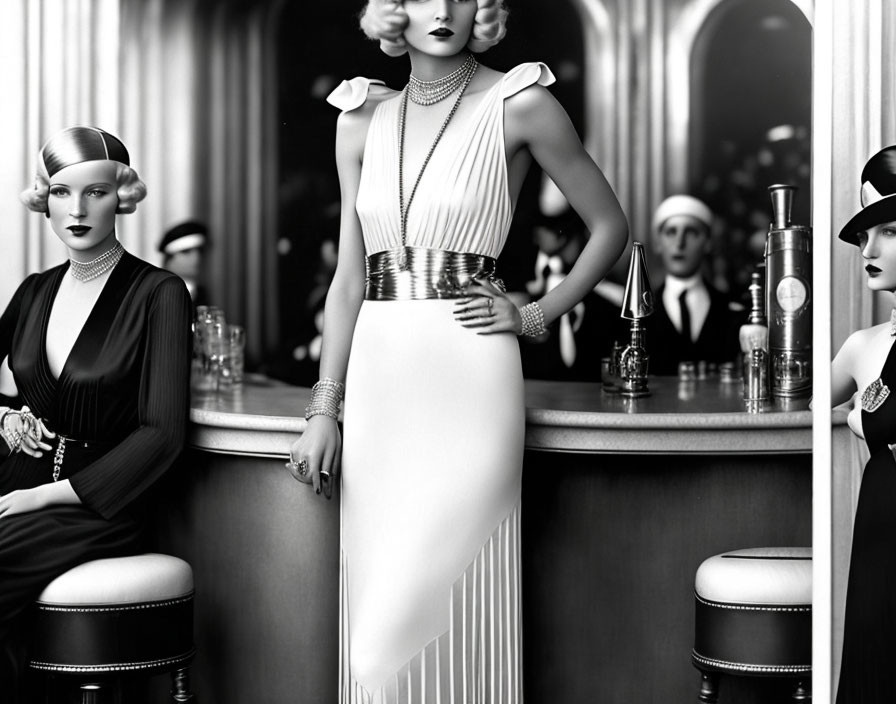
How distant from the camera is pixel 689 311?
7.14 m

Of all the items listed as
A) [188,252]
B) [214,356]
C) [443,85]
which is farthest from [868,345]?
[188,252]

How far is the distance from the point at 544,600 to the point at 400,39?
4.87ft

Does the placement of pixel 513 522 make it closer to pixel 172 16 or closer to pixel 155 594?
pixel 155 594

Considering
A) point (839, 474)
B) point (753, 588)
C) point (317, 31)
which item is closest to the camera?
point (839, 474)

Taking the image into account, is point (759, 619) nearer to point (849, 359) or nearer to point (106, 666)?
point (849, 359)

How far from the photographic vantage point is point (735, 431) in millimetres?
3041

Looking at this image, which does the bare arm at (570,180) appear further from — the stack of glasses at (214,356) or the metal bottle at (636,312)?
the stack of glasses at (214,356)

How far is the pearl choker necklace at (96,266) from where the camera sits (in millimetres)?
3420

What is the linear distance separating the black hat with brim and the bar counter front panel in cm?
82


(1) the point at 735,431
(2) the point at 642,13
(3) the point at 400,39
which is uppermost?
(2) the point at 642,13

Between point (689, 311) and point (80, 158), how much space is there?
449cm

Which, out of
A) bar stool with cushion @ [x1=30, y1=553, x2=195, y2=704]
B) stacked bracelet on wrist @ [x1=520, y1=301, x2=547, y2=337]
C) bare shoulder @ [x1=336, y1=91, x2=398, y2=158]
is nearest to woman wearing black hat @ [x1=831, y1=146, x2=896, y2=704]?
stacked bracelet on wrist @ [x1=520, y1=301, x2=547, y2=337]

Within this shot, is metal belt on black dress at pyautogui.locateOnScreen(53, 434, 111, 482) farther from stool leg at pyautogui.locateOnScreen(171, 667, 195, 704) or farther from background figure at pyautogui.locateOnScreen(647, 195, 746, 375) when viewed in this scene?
background figure at pyautogui.locateOnScreen(647, 195, 746, 375)

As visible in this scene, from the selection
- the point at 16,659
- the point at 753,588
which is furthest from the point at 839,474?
the point at 16,659
